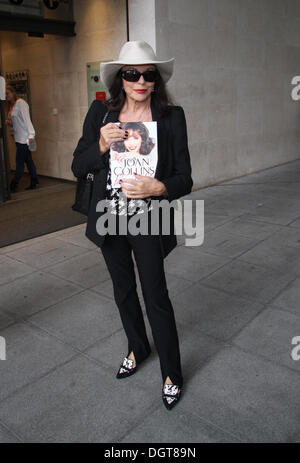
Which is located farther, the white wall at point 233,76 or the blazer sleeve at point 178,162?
the white wall at point 233,76

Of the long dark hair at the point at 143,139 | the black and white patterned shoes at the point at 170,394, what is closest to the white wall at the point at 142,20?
the long dark hair at the point at 143,139

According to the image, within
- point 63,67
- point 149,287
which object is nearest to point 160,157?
point 149,287

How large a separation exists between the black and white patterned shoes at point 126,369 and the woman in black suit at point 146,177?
0.33 m

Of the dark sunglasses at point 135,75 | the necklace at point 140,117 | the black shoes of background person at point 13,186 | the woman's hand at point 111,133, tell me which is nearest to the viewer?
the woman's hand at point 111,133

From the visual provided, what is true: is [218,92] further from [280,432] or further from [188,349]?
[280,432]

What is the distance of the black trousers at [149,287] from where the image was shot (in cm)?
253

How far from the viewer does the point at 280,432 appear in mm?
2396

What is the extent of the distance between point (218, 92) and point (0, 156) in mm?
4393

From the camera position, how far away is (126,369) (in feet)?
9.59

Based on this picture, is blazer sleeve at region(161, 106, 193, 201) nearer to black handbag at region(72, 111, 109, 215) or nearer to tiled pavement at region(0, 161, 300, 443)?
black handbag at region(72, 111, 109, 215)

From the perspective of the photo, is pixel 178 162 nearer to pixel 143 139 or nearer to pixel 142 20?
pixel 143 139

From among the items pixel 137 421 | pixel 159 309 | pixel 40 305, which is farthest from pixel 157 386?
pixel 40 305

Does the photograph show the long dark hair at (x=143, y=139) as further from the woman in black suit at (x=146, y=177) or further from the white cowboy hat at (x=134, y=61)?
the white cowboy hat at (x=134, y=61)

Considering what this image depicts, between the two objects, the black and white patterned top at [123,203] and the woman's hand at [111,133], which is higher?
the woman's hand at [111,133]
